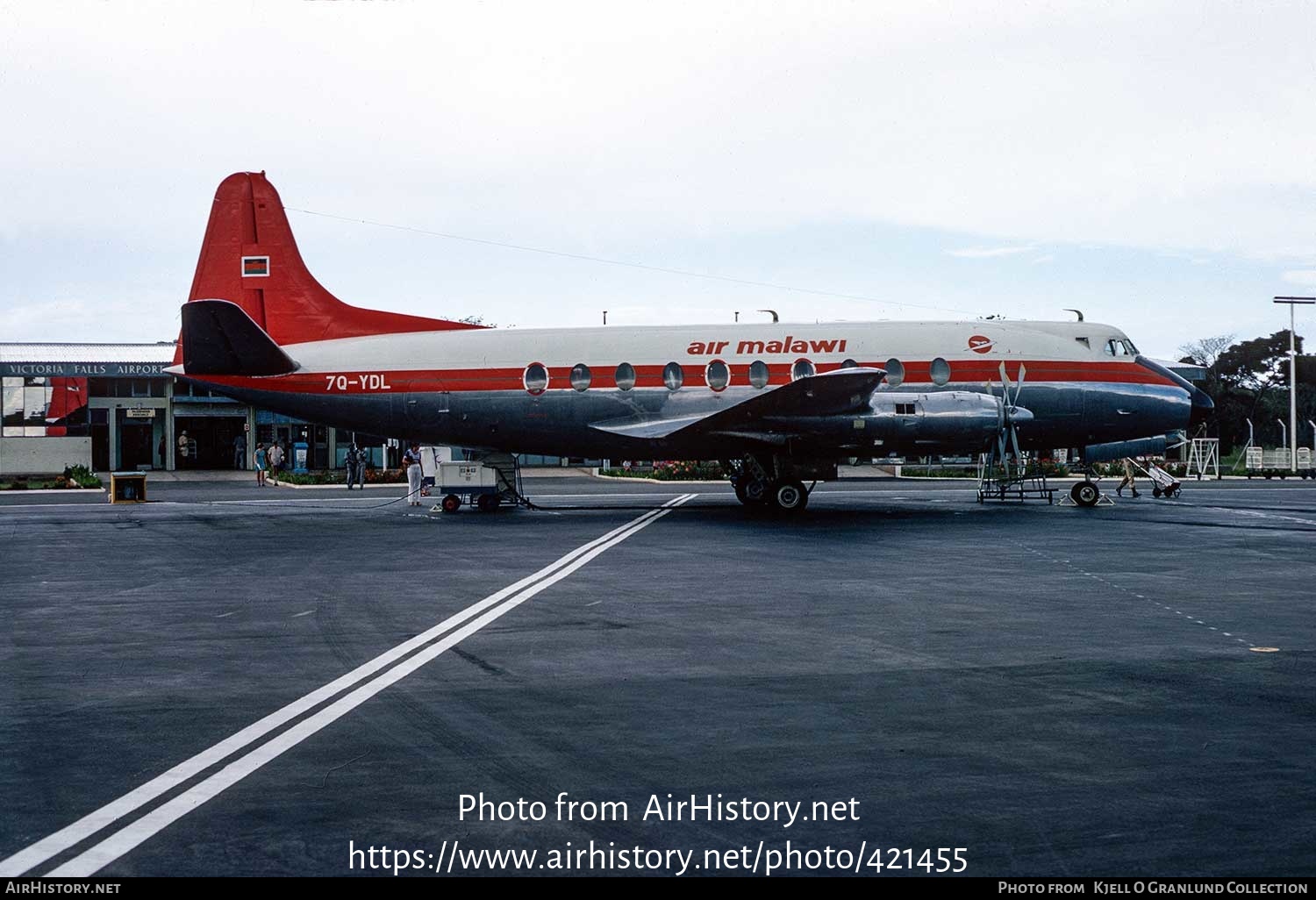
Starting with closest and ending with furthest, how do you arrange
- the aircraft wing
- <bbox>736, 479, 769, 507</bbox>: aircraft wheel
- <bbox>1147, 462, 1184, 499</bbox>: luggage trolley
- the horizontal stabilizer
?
the aircraft wing
the horizontal stabilizer
<bbox>736, 479, 769, 507</bbox>: aircraft wheel
<bbox>1147, 462, 1184, 499</bbox>: luggage trolley

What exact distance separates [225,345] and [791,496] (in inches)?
536

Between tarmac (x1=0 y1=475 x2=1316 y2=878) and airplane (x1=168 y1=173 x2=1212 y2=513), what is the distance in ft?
30.5

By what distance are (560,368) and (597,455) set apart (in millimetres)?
2441

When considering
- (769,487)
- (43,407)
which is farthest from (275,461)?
(769,487)

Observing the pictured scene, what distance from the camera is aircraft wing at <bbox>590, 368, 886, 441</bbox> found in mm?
24078

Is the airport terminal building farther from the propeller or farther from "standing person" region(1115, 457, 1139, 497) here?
the propeller

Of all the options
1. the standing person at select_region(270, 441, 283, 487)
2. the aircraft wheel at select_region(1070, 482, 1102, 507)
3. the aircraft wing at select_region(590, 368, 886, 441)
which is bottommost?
the aircraft wheel at select_region(1070, 482, 1102, 507)

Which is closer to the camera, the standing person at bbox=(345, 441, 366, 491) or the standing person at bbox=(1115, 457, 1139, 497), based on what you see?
the standing person at bbox=(1115, 457, 1139, 497)

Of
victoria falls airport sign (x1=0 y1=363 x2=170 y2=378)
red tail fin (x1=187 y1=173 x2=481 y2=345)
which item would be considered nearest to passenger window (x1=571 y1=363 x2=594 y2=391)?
red tail fin (x1=187 y1=173 x2=481 y2=345)

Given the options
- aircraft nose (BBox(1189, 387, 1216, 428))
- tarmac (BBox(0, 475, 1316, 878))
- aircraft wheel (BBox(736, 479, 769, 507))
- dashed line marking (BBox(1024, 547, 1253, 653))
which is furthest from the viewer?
aircraft nose (BBox(1189, 387, 1216, 428))

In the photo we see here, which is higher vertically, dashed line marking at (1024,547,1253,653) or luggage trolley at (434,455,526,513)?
luggage trolley at (434,455,526,513)
